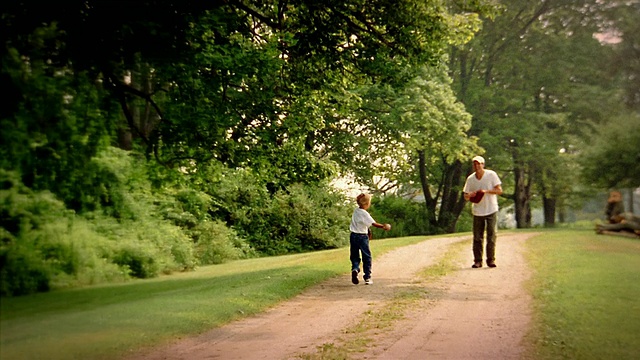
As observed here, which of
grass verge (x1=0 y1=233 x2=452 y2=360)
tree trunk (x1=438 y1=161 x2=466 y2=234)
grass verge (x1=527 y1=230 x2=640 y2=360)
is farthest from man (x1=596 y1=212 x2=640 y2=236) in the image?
tree trunk (x1=438 y1=161 x2=466 y2=234)

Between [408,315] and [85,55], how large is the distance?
226 inches

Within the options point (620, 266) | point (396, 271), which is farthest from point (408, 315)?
point (620, 266)

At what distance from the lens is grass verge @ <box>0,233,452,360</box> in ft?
21.5

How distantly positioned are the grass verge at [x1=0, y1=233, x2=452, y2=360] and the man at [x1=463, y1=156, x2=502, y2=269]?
4.26m

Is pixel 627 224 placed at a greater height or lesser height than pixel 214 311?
greater

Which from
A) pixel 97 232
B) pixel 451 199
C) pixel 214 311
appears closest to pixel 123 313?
pixel 97 232

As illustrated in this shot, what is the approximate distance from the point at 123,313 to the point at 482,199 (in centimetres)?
920

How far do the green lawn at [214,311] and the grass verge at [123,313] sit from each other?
0.01 meters

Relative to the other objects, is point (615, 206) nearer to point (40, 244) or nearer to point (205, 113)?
point (205, 113)

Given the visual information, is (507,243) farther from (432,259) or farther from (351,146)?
(351,146)

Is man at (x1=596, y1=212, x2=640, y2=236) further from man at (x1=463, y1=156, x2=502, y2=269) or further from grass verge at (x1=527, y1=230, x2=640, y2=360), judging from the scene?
man at (x1=463, y1=156, x2=502, y2=269)

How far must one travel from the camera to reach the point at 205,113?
1130 centimetres

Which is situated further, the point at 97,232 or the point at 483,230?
the point at 483,230

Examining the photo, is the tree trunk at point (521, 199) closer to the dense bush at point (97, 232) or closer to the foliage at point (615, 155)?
the foliage at point (615, 155)
